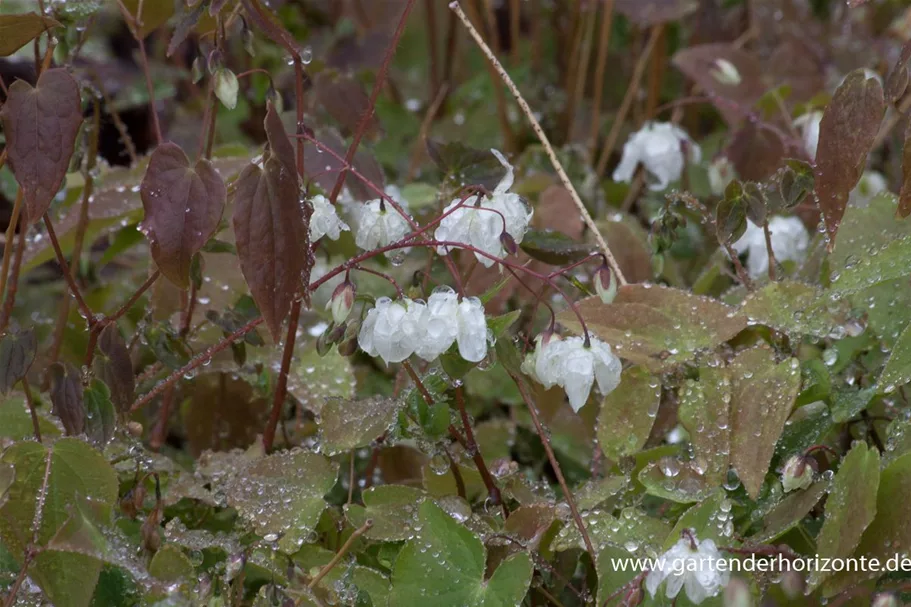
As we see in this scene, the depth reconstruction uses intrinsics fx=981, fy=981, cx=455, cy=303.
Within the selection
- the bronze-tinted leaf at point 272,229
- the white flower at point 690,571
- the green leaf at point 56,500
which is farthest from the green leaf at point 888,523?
the green leaf at point 56,500

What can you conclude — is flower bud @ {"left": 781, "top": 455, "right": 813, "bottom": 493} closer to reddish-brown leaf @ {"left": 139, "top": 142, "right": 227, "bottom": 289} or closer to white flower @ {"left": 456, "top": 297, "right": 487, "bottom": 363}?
white flower @ {"left": 456, "top": 297, "right": 487, "bottom": 363}

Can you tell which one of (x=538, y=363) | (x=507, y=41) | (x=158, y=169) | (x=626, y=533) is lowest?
(x=507, y=41)

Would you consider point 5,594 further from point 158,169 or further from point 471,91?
point 471,91

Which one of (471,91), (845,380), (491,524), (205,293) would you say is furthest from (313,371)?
(471,91)

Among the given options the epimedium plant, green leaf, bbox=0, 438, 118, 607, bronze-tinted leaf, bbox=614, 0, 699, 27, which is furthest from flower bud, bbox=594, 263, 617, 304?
bronze-tinted leaf, bbox=614, 0, 699, 27

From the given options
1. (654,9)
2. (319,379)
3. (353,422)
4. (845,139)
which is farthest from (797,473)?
(654,9)

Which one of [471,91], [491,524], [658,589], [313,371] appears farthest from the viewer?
[471,91]
